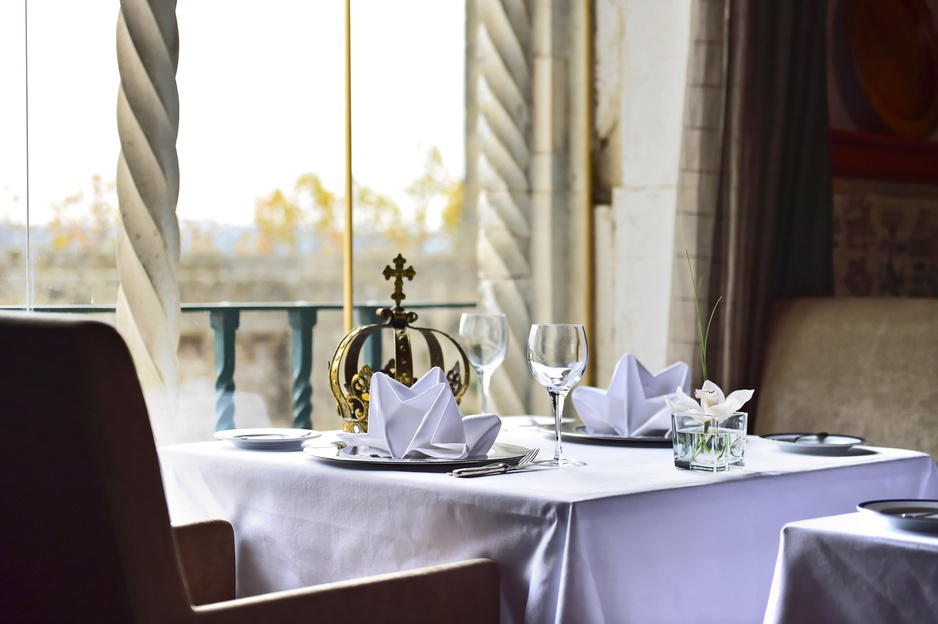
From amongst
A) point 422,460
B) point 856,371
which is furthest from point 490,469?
point 856,371

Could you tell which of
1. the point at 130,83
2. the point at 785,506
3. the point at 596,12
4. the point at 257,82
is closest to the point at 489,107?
the point at 596,12

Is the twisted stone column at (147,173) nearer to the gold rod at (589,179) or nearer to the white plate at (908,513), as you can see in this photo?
the gold rod at (589,179)

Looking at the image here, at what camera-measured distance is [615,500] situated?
55.3 inches

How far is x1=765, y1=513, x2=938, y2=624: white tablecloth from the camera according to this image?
3.96ft

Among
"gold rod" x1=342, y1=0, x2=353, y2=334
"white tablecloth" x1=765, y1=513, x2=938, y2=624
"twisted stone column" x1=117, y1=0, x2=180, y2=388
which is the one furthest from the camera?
"gold rod" x1=342, y1=0, x2=353, y2=334

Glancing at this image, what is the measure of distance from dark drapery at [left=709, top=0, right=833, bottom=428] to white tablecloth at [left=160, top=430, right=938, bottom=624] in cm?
162

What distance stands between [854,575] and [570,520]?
1.06ft

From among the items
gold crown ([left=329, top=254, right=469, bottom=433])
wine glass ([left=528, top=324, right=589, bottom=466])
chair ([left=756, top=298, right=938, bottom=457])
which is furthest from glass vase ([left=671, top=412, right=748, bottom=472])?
chair ([left=756, top=298, right=938, bottom=457])

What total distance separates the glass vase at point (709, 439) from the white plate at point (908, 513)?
29 cm

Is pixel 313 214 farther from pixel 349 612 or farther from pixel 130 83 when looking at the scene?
pixel 349 612

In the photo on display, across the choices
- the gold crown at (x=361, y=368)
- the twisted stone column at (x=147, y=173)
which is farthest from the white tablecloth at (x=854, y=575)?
the twisted stone column at (x=147, y=173)

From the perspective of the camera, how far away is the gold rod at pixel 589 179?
4227 millimetres

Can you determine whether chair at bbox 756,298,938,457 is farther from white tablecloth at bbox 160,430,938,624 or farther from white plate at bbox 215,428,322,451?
white plate at bbox 215,428,322,451

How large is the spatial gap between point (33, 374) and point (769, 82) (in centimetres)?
287
